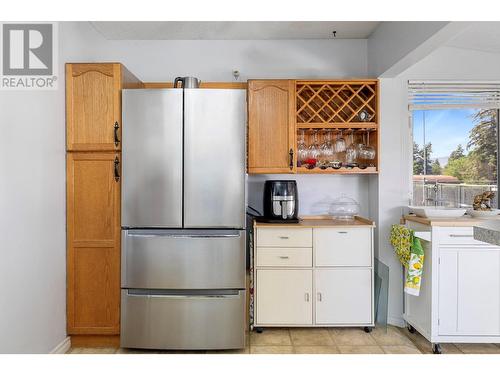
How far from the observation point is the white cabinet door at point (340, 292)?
284cm

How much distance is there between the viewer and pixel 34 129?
7.20ft

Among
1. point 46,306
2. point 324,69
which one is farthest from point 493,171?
point 46,306

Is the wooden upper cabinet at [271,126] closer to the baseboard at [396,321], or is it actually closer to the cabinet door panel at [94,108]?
the cabinet door panel at [94,108]

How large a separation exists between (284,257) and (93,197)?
148cm

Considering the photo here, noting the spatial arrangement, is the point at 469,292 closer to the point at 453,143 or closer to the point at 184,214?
the point at 453,143

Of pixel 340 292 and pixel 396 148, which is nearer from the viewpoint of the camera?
pixel 340 292

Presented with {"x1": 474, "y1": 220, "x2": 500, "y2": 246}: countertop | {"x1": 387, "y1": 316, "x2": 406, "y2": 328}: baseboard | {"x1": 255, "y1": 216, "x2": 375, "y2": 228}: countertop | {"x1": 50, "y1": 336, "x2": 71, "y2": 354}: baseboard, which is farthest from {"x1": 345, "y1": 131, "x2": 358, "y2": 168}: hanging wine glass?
{"x1": 50, "y1": 336, "x2": 71, "y2": 354}: baseboard

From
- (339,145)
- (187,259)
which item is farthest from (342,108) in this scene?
(187,259)

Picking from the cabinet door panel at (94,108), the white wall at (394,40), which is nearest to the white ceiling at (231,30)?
the white wall at (394,40)

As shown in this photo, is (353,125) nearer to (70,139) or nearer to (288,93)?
(288,93)

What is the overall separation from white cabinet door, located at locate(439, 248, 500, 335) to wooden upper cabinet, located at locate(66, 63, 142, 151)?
251 centimetres

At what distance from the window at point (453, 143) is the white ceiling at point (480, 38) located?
12.6 inches

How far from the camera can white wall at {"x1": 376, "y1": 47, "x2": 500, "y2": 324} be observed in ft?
10.2

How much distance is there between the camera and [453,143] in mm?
3236
